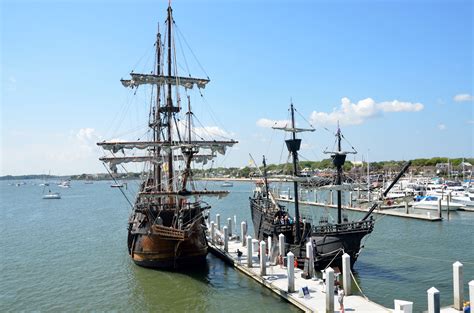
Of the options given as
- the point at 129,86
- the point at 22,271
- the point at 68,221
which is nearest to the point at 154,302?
the point at 22,271

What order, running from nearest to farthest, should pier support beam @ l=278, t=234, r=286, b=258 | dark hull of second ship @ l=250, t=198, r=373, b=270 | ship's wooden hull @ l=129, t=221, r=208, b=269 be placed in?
dark hull of second ship @ l=250, t=198, r=373, b=270, pier support beam @ l=278, t=234, r=286, b=258, ship's wooden hull @ l=129, t=221, r=208, b=269

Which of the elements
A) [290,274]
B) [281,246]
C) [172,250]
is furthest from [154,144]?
[290,274]

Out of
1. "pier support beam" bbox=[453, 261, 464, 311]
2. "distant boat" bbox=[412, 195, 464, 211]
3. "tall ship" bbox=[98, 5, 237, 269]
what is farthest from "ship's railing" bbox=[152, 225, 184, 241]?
"distant boat" bbox=[412, 195, 464, 211]

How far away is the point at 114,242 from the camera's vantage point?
40.9 metres

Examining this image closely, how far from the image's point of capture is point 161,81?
33.1 m

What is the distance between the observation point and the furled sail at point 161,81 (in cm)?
3284

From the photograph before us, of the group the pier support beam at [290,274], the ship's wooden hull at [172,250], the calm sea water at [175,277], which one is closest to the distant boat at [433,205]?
the calm sea water at [175,277]

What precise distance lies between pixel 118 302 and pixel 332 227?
1217 cm

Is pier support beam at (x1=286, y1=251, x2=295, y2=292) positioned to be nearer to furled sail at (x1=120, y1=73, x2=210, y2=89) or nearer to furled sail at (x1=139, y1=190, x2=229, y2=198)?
furled sail at (x1=139, y1=190, x2=229, y2=198)

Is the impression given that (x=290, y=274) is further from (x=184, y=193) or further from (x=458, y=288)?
(x=184, y=193)

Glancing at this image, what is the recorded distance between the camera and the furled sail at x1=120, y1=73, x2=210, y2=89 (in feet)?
108

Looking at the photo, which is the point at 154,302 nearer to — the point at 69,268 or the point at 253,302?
the point at 253,302

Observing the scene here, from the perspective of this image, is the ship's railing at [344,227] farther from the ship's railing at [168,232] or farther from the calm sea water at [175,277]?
the ship's railing at [168,232]

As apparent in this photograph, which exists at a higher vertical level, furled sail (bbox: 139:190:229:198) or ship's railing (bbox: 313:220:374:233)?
furled sail (bbox: 139:190:229:198)
